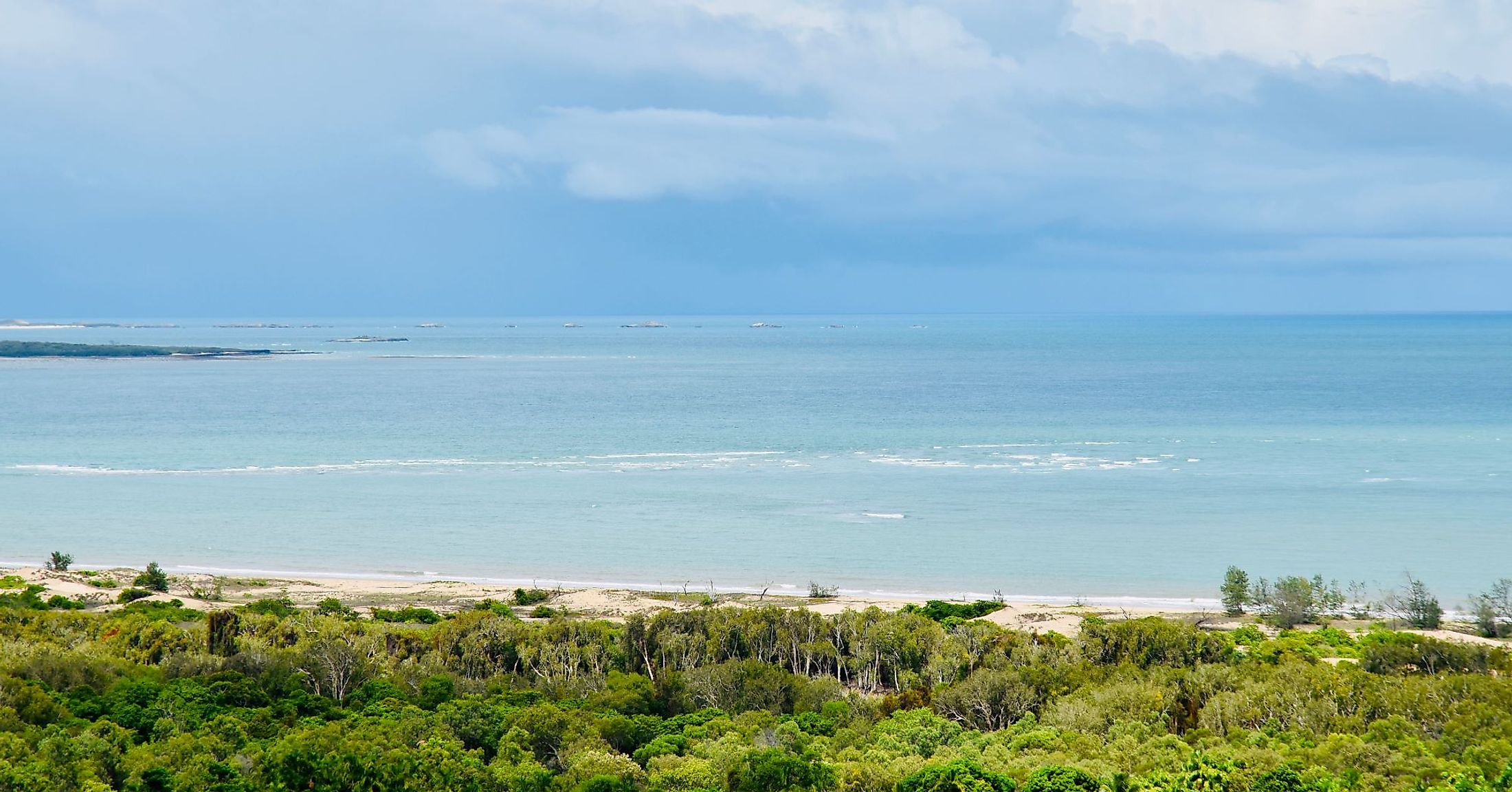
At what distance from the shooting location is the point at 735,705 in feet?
63.0

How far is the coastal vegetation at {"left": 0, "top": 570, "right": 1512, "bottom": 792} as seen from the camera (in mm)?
14492

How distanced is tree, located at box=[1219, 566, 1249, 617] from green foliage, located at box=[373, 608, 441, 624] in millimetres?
18461

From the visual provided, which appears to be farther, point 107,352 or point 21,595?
point 107,352

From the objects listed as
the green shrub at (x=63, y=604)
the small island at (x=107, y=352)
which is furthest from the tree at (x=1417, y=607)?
the small island at (x=107, y=352)

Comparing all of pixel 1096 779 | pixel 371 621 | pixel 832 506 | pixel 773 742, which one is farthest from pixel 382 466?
pixel 1096 779

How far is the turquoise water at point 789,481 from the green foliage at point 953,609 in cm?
483

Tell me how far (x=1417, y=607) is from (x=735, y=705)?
16722 millimetres

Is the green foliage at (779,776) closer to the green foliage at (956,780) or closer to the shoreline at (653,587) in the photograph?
the green foliage at (956,780)

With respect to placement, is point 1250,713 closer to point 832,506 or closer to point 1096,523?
point 1096,523

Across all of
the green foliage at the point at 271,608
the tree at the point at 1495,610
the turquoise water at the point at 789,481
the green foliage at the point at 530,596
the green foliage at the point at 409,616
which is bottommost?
the green foliage at the point at 409,616

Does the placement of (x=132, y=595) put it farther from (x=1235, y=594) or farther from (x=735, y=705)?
(x=1235, y=594)

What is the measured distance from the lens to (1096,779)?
14.1 m

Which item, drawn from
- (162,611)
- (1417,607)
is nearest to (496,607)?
(162,611)

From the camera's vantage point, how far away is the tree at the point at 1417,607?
2592cm
